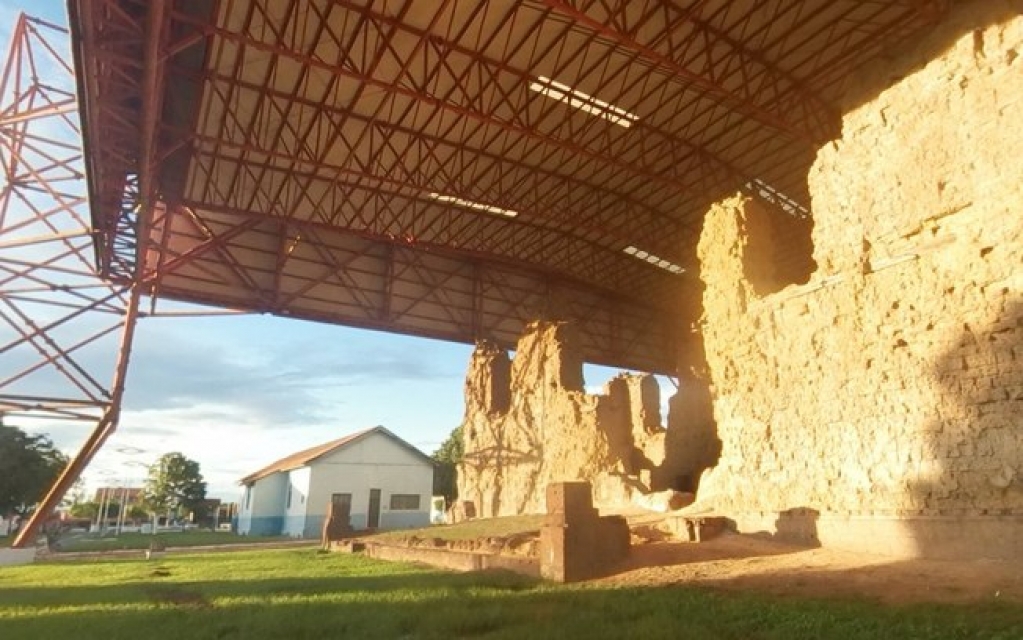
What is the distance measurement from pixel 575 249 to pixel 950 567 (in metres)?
24.0

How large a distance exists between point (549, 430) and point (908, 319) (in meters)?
17.7

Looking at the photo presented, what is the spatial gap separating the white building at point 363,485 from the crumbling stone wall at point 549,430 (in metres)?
Result: 6.79

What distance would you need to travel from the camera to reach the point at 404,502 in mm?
37812

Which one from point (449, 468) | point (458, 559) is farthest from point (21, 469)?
point (458, 559)

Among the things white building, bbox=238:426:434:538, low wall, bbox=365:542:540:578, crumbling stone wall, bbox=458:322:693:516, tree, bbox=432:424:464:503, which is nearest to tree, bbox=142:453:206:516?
tree, bbox=432:424:464:503

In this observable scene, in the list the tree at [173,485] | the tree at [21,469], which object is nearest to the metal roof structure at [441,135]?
the tree at [21,469]

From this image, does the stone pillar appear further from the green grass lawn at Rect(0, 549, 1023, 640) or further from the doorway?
the doorway

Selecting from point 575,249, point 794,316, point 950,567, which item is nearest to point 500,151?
point 575,249

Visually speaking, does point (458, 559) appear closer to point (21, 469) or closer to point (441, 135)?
point (441, 135)

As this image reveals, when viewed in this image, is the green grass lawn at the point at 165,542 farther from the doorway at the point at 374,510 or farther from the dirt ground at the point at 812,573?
the dirt ground at the point at 812,573

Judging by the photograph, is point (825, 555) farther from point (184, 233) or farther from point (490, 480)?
point (184, 233)

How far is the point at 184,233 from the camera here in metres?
26.1

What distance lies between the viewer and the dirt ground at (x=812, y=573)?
8180 mm

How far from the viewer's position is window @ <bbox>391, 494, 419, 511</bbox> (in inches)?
1478
